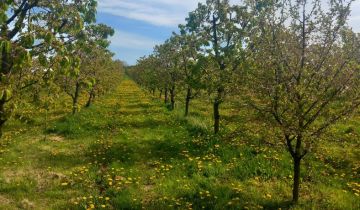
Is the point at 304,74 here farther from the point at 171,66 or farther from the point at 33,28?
the point at 171,66

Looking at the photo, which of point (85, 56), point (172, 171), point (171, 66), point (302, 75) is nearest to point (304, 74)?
point (302, 75)

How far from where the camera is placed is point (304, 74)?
11617 millimetres

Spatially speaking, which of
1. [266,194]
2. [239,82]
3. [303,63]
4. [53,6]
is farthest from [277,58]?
[53,6]

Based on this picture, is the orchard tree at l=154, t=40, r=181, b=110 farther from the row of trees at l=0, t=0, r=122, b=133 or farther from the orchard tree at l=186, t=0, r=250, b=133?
the row of trees at l=0, t=0, r=122, b=133

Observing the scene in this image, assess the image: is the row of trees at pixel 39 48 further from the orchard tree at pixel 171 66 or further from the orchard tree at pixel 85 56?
the orchard tree at pixel 171 66

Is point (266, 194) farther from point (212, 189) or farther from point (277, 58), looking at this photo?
point (277, 58)

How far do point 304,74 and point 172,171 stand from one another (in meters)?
6.55

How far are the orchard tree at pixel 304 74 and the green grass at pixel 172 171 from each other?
2.78 ft

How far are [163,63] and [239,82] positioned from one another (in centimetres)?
3218

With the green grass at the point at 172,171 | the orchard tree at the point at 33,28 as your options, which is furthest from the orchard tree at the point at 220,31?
the orchard tree at the point at 33,28

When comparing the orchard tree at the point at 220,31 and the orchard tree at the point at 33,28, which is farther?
the orchard tree at the point at 220,31

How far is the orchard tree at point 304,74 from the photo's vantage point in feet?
36.8

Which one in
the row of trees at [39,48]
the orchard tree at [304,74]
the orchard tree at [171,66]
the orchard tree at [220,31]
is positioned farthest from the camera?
the orchard tree at [171,66]

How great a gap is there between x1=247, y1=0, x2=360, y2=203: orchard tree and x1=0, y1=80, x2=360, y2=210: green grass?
85 centimetres
